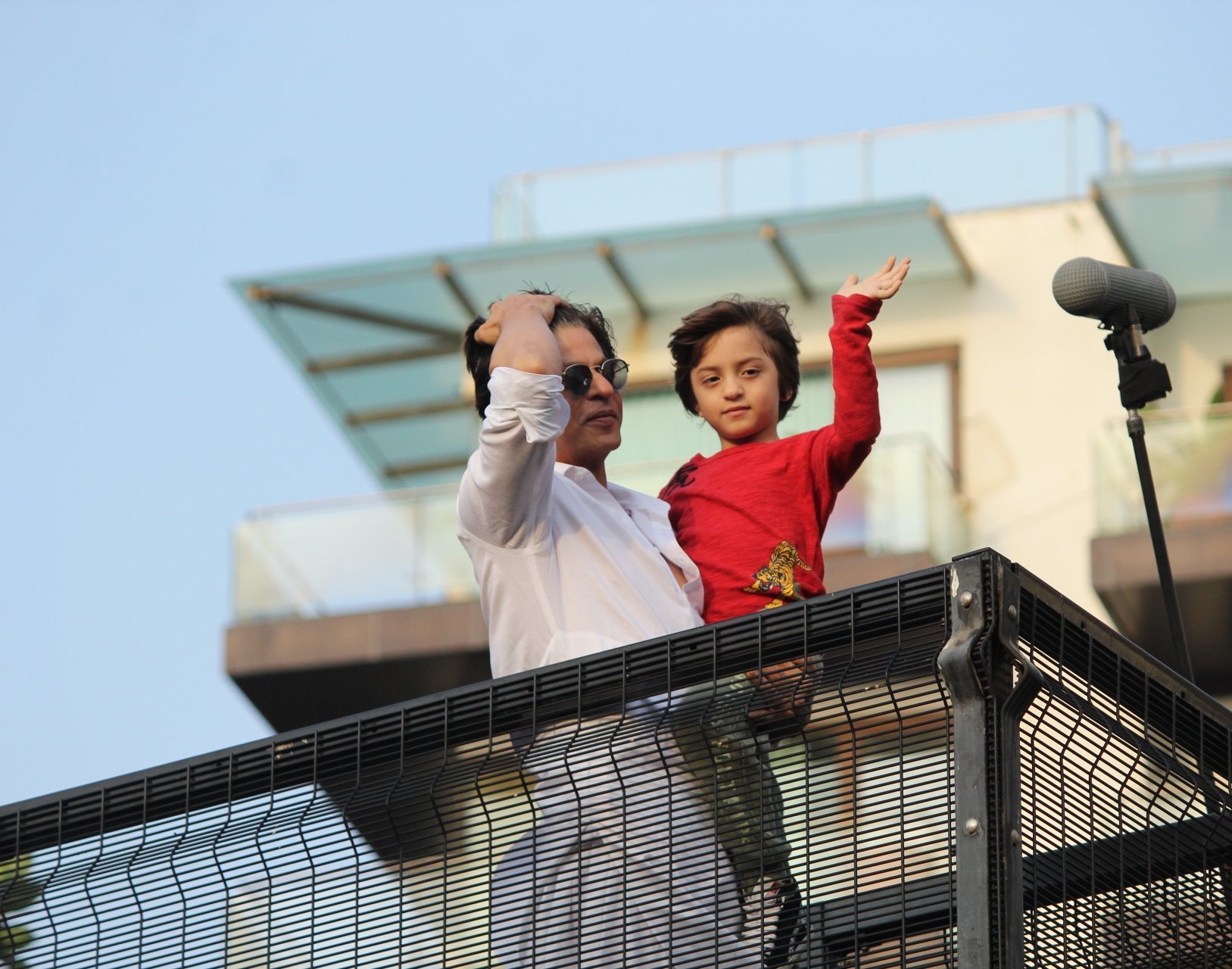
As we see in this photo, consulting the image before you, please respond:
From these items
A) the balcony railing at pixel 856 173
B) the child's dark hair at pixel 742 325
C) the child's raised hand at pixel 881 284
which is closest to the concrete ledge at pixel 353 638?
the balcony railing at pixel 856 173

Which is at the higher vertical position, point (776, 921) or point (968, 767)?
point (968, 767)

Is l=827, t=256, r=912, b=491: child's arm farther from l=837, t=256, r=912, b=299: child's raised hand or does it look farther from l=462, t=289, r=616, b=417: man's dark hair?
l=462, t=289, r=616, b=417: man's dark hair

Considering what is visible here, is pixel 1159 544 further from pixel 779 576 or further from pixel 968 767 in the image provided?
pixel 968 767

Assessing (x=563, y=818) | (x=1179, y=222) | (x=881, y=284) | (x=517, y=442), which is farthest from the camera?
(x=1179, y=222)

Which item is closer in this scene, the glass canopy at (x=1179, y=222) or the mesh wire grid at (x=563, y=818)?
the mesh wire grid at (x=563, y=818)

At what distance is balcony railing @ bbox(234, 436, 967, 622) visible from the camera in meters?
19.7

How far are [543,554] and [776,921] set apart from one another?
115 cm

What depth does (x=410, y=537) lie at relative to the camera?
798 inches

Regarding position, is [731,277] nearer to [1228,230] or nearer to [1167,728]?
[1228,230]

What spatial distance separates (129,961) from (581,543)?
141cm

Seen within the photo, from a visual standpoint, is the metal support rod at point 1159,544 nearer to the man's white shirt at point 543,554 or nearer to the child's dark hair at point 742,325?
the child's dark hair at point 742,325

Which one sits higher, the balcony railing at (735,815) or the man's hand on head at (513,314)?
the man's hand on head at (513,314)

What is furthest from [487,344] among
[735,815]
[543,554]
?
[735,815]

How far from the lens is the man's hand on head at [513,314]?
5.44m
